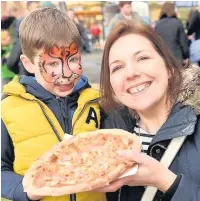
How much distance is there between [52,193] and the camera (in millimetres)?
1784

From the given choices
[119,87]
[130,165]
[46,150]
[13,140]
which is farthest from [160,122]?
[13,140]

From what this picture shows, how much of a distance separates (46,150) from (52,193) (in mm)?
423

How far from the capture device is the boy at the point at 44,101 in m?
2.19

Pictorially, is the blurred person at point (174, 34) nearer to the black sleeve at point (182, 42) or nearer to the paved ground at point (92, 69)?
the black sleeve at point (182, 42)

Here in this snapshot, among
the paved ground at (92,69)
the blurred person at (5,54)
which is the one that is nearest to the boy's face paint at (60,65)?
the blurred person at (5,54)

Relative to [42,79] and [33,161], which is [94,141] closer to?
[33,161]

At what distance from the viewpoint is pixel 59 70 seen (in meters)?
2.33

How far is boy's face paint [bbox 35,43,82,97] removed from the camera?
230cm

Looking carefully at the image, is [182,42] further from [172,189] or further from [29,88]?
[172,189]

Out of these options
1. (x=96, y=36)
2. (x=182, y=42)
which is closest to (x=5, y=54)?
(x=182, y=42)

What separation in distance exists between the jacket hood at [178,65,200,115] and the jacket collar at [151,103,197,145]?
36 mm

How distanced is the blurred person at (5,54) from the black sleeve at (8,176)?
13.0ft

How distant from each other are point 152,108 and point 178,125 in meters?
0.19

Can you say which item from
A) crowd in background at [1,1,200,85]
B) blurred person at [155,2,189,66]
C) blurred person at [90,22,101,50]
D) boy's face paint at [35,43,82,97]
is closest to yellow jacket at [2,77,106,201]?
boy's face paint at [35,43,82,97]
